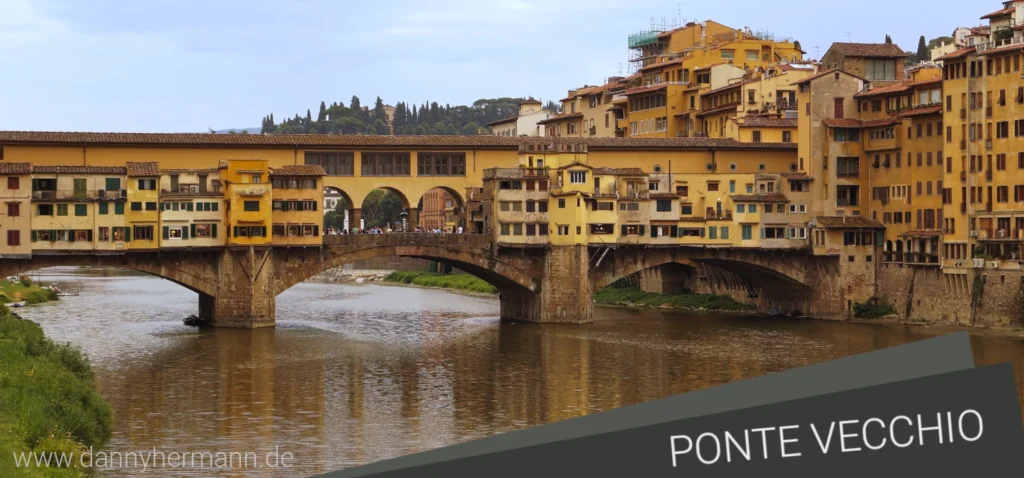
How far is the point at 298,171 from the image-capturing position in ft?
206

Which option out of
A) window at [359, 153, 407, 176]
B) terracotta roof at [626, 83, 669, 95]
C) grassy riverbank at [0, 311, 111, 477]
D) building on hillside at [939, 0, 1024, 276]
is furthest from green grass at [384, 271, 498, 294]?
grassy riverbank at [0, 311, 111, 477]

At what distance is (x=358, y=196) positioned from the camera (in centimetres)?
6725

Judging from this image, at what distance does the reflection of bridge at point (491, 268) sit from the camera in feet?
200

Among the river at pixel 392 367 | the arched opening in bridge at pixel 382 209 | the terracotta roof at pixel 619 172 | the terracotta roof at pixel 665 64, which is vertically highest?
the terracotta roof at pixel 665 64

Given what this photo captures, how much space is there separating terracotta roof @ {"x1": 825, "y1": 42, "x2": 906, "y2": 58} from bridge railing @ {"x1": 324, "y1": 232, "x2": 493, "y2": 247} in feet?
67.2

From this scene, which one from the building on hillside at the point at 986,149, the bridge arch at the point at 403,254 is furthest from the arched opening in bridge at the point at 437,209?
the building on hillside at the point at 986,149

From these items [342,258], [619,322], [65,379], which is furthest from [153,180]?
[65,379]

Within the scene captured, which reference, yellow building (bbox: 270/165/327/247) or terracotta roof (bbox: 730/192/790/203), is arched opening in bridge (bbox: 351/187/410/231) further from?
yellow building (bbox: 270/165/327/247)

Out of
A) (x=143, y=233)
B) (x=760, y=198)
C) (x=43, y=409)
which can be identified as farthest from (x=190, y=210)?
(x=43, y=409)

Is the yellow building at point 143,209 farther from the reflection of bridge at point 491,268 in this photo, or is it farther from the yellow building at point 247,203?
the yellow building at point 247,203

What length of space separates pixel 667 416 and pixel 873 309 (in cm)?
5332

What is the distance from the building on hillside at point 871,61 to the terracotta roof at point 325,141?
15.4 feet

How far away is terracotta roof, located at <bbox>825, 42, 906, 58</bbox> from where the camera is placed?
71625 millimetres

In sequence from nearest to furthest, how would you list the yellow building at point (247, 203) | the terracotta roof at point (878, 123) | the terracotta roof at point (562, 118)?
1. the yellow building at point (247, 203)
2. the terracotta roof at point (878, 123)
3. the terracotta roof at point (562, 118)
